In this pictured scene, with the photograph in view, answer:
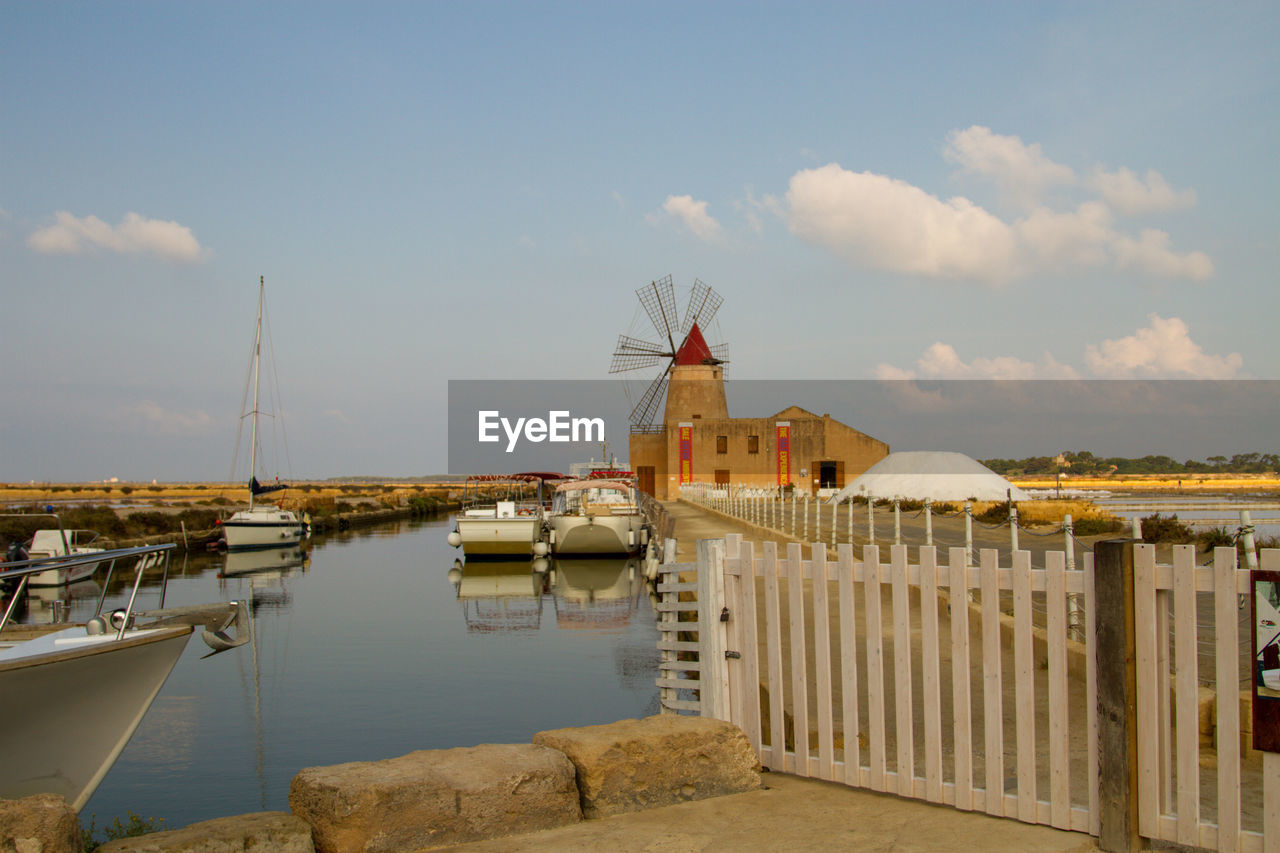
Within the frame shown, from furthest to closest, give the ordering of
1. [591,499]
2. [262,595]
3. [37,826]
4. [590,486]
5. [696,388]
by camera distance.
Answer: [696,388] → [590,486] → [591,499] → [262,595] → [37,826]

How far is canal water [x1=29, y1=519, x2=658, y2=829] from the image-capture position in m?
8.99

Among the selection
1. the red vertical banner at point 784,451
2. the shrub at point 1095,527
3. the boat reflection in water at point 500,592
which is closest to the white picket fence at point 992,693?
the shrub at point 1095,527

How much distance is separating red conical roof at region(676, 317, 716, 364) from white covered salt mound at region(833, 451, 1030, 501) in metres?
17.8

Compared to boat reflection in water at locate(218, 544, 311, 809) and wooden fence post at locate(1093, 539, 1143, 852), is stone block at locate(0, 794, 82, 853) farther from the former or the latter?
boat reflection in water at locate(218, 544, 311, 809)

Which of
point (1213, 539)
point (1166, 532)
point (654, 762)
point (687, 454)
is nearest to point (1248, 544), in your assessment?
point (654, 762)

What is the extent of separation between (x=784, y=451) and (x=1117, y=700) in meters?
45.6

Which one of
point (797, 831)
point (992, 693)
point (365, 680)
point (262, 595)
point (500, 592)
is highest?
point (992, 693)

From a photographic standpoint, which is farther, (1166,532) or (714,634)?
(1166,532)

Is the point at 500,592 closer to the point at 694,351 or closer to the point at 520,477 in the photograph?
the point at 520,477

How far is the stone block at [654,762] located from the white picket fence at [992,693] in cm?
37

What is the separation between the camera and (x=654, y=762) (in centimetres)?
440

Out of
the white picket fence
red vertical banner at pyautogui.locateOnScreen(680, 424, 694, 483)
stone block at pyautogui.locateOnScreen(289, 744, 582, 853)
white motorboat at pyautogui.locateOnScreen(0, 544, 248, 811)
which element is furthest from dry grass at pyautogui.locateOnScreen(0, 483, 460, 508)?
stone block at pyautogui.locateOnScreen(289, 744, 582, 853)

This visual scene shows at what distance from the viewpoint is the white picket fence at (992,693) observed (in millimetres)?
3510

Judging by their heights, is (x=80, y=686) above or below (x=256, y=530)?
above
